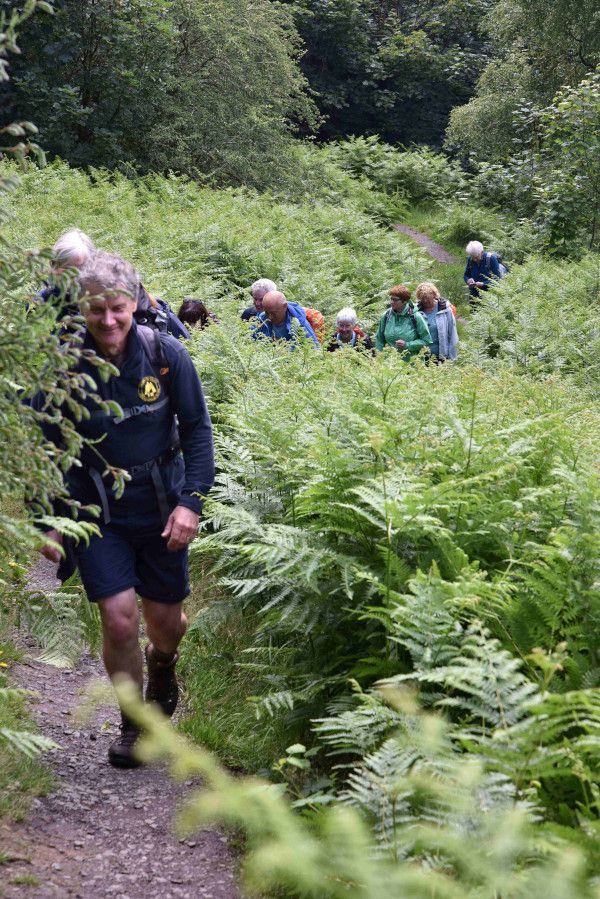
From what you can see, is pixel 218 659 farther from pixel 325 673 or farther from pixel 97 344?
pixel 97 344

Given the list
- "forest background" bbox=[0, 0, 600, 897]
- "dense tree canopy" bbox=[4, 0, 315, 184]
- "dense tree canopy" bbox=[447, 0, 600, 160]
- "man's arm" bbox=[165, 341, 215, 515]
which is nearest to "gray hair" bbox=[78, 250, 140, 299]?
"man's arm" bbox=[165, 341, 215, 515]

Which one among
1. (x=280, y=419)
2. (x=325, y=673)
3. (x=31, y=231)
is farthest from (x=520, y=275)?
(x=325, y=673)

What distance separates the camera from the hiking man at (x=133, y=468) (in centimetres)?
452

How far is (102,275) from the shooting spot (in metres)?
4.40

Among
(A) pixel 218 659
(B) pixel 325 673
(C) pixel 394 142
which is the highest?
(B) pixel 325 673

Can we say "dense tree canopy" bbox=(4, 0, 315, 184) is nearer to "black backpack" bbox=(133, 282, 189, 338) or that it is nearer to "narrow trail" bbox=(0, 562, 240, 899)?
"black backpack" bbox=(133, 282, 189, 338)

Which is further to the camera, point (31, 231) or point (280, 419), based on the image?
point (31, 231)

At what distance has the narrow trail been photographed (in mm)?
3914

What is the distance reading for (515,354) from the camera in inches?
553

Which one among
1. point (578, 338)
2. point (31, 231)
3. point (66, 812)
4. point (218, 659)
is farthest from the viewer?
point (578, 338)

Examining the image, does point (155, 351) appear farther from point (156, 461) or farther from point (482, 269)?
point (482, 269)

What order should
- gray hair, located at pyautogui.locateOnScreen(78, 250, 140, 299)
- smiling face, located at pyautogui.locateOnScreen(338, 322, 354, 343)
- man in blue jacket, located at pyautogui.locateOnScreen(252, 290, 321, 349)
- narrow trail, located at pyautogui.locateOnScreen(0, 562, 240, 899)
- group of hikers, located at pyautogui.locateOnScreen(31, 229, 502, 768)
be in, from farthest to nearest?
smiling face, located at pyautogui.locateOnScreen(338, 322, 354, 343) → man in blue jacket, located at pyautogui.locateOnScreen(252, 290, 321, 349) → group of hikers, located at pyautogui.locateOnScreen(31, 229, 502, 768) → gray hair, located at pyautogui.locateOnScreen(78, 250, 140, 299) → narrow trail, located at pyautogui.locateOnScreen(0, 562, 240, 899)

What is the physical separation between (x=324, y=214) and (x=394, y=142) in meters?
26.6

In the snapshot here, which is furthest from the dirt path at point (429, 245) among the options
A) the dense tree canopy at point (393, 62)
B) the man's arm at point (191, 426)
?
the man's arm at point (191, 426)
